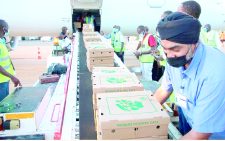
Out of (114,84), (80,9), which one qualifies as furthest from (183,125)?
(80,9)

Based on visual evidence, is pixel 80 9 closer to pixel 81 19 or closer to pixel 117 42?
pixel 81 19

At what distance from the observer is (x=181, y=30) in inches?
62.4

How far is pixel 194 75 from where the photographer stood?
1668mm

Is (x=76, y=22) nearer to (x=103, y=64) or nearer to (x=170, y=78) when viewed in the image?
(x=103, y=64)

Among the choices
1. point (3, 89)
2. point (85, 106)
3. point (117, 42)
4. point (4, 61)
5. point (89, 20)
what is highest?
point (89, 20)

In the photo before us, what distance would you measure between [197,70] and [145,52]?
474 centimetres

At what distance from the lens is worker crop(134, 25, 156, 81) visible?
630cm

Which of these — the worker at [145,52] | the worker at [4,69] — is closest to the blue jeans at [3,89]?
the worker at [4,69]

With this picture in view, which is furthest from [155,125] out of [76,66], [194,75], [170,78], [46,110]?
[76,66]

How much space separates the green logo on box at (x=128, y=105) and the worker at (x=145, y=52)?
15.1ft

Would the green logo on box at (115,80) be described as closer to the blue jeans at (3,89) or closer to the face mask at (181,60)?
the face mask at (181,60)

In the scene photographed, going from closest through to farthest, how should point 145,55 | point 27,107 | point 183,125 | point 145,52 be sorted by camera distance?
point 183,125
point 27,107
point 145,52
point 145,55

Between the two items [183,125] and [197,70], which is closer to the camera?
[197,70]

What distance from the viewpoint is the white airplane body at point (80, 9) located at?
6.37 metres
